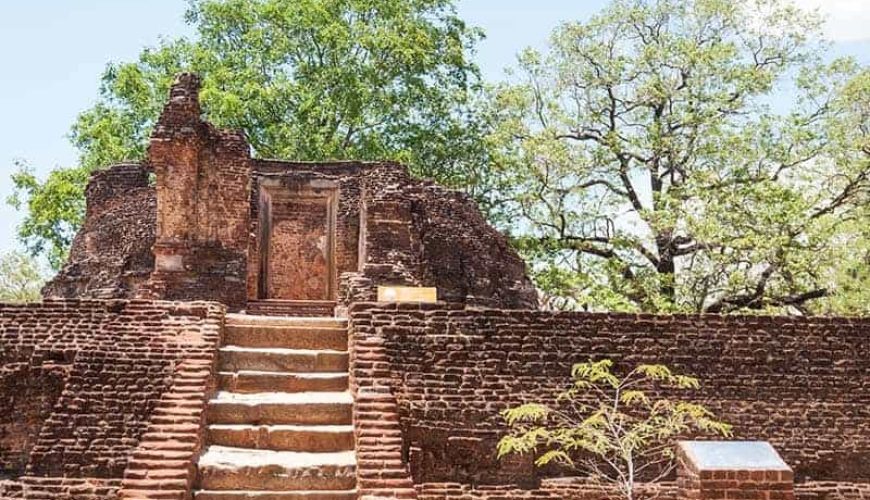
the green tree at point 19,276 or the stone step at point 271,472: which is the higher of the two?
the green tree at point 19,276

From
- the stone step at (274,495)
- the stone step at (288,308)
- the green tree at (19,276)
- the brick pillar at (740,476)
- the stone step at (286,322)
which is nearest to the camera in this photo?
the brick pillar at (740,476)

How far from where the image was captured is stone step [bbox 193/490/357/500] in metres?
6.66

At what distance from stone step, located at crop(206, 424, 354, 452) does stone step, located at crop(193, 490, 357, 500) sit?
0.49 m

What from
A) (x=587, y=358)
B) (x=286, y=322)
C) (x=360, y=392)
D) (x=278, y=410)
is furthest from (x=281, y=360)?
(x=587, y=358)

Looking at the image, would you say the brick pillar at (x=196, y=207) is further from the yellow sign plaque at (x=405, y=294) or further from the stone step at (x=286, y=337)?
the stone step at (x=286, y=337)

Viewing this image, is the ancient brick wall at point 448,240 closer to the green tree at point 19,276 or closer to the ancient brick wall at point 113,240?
the ancient brick wall at point 113,240

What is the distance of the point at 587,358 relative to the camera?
26.3 ft

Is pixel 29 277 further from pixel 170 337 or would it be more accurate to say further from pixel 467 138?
pixel 170 337

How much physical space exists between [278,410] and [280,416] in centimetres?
5

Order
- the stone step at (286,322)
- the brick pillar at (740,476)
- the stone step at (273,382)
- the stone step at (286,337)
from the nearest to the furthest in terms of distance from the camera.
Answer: the brick pillar at (740,476)
the stone step at (273,382)
the stone step at (286,337)
the stone step at (286,322)

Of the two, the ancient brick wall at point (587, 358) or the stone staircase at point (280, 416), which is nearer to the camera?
the stone staircase at point (280, 416)

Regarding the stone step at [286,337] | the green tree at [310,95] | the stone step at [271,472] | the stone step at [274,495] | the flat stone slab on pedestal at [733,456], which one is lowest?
the stone step at [274,495]

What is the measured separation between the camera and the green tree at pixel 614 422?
7359 millimetres

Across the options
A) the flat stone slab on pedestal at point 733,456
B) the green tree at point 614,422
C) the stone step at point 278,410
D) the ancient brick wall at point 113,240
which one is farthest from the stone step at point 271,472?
the ancient brick wall at point 113,240
